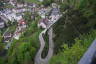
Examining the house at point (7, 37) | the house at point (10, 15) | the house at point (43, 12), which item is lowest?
the house at point (7, 37)

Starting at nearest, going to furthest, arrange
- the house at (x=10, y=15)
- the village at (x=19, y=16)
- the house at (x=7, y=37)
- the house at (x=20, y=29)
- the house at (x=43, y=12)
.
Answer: the house at (x=20, y=29) < the house at (x=7, y=37) < the village at (x=19, y=16) < the house at (x=43, y=12) < the house at (x=10, y=15)

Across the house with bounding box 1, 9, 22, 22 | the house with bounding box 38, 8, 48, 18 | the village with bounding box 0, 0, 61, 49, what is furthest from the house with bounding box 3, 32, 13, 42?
the house with bounding box 1, 9, 22, 22

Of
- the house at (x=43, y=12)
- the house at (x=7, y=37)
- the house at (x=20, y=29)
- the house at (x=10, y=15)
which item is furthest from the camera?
the house at (x=10, y=15)

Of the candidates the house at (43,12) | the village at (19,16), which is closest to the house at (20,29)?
the village at (19,16)

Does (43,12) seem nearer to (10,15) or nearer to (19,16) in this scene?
(19,16)

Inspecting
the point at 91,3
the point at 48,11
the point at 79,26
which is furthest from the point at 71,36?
the point at 48,11

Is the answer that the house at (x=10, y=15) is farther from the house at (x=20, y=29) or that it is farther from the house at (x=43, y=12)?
the house at (x=20, y=29)

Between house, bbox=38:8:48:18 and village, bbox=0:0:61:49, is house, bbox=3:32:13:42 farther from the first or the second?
house, bbox=38:8:48:18

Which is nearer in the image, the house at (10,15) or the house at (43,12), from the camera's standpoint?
the house at (43,12)

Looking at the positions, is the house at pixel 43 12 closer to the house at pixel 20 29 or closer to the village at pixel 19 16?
the village at pixel 19 16

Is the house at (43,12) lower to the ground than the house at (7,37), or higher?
higher
